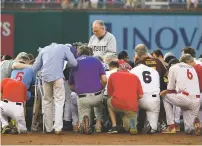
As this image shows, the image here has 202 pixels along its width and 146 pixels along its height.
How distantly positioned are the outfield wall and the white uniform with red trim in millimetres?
14380

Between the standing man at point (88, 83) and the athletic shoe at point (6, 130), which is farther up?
the standing man at point (88, 83)

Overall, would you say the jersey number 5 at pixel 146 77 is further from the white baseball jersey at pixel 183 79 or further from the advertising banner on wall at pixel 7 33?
the advertising banner on wall at pixel 7 33

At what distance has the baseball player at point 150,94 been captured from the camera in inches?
659

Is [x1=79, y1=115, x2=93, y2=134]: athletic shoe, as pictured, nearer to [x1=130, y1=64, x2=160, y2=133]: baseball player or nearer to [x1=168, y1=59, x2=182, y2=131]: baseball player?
[x1=130, y1=64, x2=160, y2=133]: baseball player

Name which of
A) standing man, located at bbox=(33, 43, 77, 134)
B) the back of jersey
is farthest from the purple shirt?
the back of jersey

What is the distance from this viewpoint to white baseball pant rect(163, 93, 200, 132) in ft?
54.7

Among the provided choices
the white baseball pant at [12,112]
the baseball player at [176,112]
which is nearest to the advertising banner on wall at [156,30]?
A: the baseball player at [176,112]

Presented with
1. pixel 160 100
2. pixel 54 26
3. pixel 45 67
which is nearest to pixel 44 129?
→ pixel 45 67

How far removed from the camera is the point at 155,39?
31312 millimetres

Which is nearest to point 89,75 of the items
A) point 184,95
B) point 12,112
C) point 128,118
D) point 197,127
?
point 128,118

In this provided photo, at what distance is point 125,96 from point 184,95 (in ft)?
3.70

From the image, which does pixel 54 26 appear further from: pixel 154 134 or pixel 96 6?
pixel 154 134

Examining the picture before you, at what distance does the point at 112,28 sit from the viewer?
3153 centimetres

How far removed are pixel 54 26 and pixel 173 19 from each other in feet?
13.7
